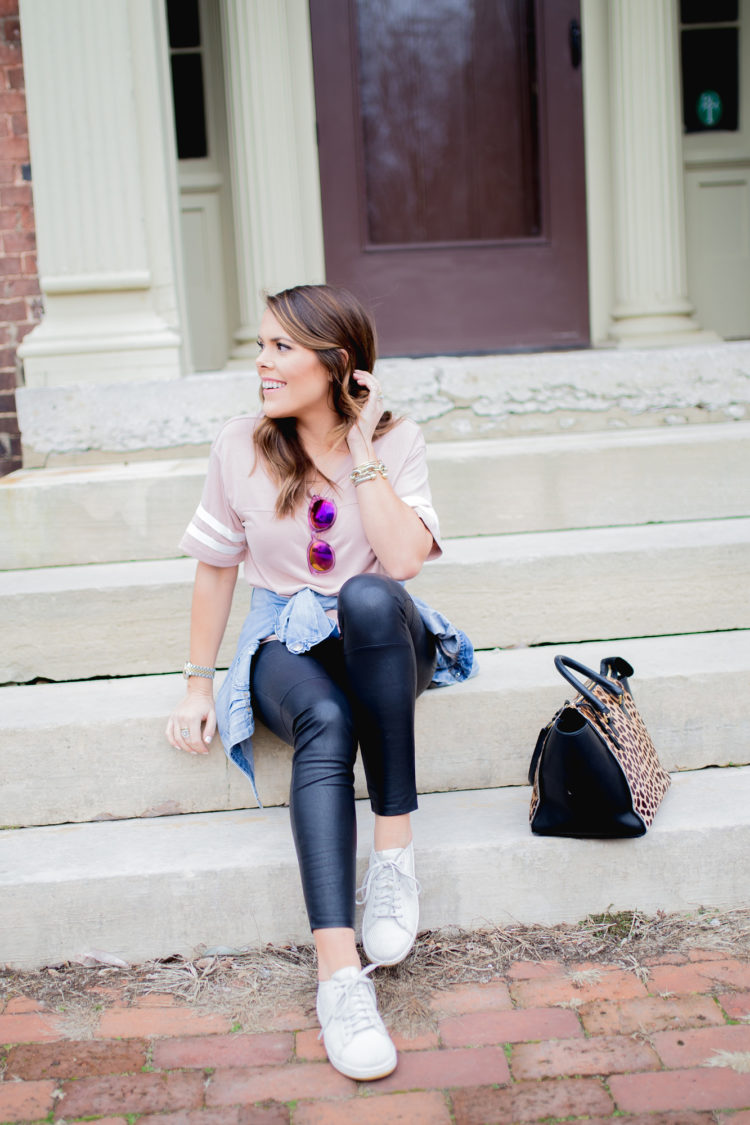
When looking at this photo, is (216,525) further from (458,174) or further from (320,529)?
(458,174)

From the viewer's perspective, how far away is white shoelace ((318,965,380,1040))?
5.89 feet

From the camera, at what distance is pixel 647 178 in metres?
4.32

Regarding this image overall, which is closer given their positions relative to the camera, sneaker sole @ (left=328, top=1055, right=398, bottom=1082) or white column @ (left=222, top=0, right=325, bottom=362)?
sneaker sole @ (left=328, top=1055, right=398, bottom=1082)

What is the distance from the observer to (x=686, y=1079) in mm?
1722

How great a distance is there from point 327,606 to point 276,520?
0.70 ft

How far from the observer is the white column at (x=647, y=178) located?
4.23 meters

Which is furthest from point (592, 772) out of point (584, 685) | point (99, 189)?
point (99, 189)

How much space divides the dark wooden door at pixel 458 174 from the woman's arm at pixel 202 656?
251 cm

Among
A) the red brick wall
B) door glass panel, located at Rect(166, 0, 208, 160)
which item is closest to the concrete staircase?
the red brick wall

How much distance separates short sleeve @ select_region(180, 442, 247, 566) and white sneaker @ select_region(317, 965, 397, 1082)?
36.0 inches

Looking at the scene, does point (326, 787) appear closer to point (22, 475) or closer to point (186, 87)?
point (22, 475)

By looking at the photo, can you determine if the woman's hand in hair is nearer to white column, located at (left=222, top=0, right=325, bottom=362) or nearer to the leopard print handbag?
the leopard print handbag

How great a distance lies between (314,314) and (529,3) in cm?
296

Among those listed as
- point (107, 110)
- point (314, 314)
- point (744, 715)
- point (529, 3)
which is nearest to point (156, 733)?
point (314, 314)
